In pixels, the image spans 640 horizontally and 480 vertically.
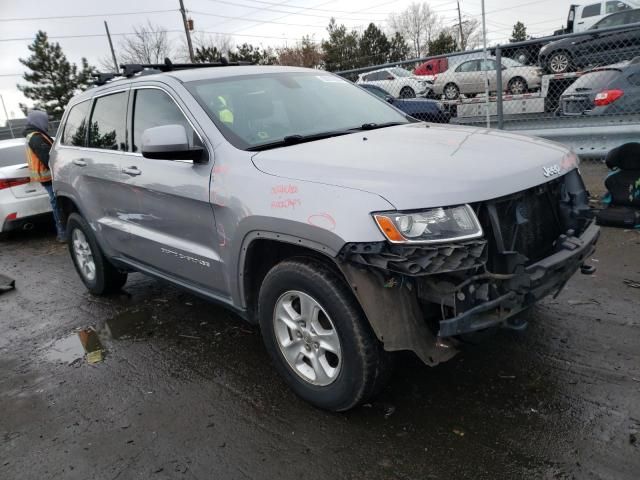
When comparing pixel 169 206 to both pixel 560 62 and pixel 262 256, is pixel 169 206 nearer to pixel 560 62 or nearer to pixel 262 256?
pixel 262 256

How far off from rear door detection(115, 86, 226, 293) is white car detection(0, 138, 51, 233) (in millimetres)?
4888

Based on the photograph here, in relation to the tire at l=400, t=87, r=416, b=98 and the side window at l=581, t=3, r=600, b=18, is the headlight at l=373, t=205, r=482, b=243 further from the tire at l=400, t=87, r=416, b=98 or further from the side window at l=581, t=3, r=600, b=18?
the side window at l=581, t=3, r=600, b=18

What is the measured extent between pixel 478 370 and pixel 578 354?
0.64 m

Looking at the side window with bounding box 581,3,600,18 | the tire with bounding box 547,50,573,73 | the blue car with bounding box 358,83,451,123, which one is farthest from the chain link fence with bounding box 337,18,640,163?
the side window with bounding box 581,3,600,18

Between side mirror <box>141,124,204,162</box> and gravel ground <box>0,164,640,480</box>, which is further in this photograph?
side mirror <box>141,124,204,162</box>

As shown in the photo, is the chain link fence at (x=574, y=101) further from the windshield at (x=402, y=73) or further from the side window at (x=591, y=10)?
the side window at (x=591, y=10)

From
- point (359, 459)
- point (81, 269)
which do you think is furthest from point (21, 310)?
point (359, 459)

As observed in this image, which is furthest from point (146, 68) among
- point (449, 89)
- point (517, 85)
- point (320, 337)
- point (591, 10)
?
point (591, 10)

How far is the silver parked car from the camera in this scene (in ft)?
34.8

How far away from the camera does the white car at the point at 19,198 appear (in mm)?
7949

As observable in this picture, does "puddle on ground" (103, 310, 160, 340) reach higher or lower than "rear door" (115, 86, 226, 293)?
lower

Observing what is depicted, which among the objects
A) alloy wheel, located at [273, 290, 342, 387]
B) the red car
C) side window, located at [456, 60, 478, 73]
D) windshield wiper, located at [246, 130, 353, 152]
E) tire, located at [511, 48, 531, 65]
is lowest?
alloy wheel, located at [273, 290, 342, 387]

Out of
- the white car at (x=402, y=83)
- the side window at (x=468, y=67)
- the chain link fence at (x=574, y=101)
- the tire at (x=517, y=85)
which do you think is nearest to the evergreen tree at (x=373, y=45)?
the white car at (x=402, y=83)

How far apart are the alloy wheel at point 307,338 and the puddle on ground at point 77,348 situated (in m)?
1.78
